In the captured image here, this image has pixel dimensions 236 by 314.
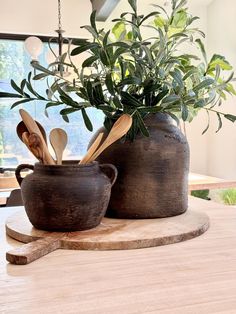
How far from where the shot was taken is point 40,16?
4.25m

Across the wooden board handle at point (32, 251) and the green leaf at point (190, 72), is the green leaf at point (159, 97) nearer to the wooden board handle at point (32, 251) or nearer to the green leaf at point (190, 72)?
the green leaf at point (190, 72)

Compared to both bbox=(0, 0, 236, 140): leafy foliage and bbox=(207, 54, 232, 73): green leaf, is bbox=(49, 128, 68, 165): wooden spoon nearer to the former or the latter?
bbox=(0, 0, 236, 140): leafy foliage

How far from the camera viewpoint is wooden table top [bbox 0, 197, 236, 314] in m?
0.50

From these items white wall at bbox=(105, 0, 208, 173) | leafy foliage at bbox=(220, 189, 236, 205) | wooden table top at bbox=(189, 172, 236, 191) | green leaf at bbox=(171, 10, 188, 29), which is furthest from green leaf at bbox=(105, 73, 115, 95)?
white wall at bbox=(105, 0, 208, 173)

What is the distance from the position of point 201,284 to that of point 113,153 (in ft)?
1.42

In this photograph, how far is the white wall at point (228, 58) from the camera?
4.39m

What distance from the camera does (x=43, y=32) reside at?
4.27 m

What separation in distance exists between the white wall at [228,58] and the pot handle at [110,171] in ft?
12.2

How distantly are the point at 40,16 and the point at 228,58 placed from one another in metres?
2.04

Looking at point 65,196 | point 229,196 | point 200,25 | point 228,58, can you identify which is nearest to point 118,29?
point 65,196

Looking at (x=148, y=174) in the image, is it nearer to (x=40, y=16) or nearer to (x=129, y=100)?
(x=129, y=100)

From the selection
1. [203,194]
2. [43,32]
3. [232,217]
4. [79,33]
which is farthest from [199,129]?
[232,217]

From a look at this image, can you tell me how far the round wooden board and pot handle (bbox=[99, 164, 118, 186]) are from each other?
0.33 ft

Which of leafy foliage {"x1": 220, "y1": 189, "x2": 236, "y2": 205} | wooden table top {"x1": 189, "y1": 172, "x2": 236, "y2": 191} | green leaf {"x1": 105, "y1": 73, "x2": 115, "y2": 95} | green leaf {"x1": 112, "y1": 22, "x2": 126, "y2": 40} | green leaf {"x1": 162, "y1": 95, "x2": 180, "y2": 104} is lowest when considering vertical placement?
leafy foliage {"x1": 220, "y1": 189, "x2": 236, "y2": 205}
